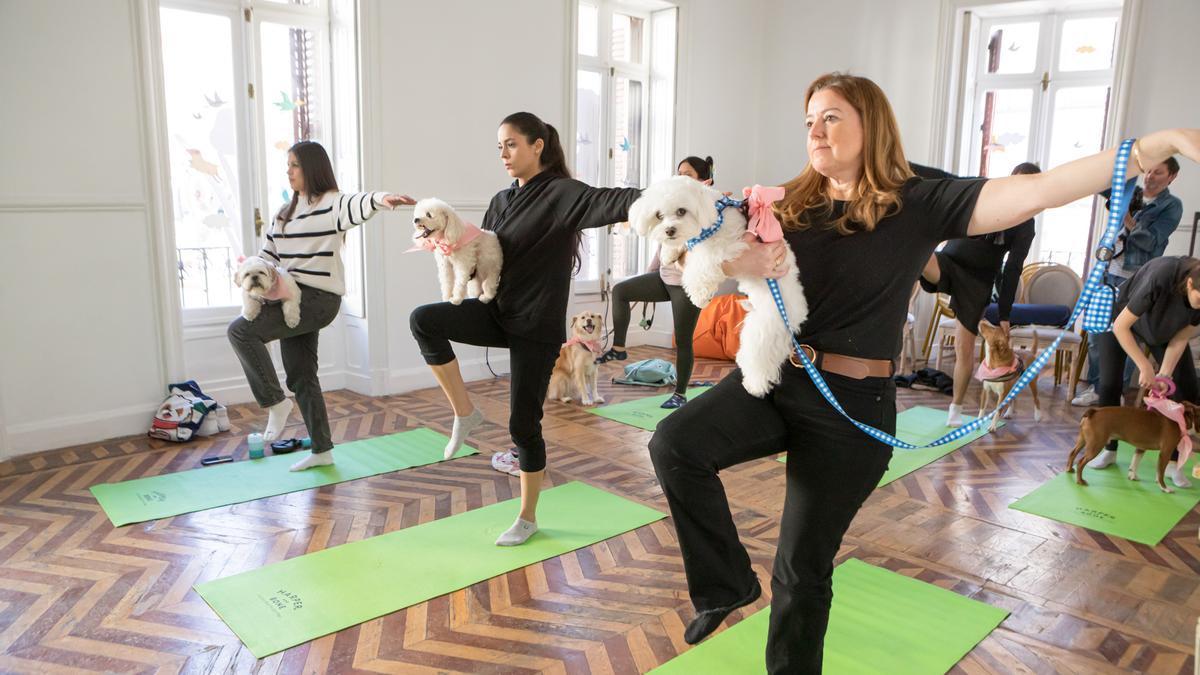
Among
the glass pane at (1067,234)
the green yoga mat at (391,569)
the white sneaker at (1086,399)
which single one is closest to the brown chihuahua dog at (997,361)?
the white sneaker at (1086,399)

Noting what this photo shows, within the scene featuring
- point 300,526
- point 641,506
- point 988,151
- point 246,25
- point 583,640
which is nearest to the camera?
point 583,640

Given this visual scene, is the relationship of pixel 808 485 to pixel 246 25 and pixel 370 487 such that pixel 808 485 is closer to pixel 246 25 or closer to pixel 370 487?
pixel 370 487

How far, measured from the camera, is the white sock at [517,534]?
137 inches

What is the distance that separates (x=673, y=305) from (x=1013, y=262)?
2.21 m

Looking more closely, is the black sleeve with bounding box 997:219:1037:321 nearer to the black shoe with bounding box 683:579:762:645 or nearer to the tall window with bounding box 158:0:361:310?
the black shoe with bounding box 683:579:762:645

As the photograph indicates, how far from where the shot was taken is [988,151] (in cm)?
803

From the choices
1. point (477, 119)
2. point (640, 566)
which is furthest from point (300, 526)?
point (477, 119)

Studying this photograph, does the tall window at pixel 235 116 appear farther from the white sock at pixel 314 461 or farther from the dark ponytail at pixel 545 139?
the dark ponytail at pixel 545 139

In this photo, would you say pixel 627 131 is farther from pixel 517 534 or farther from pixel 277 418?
pixel 517 534

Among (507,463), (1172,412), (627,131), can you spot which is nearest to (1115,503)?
(1172,412)

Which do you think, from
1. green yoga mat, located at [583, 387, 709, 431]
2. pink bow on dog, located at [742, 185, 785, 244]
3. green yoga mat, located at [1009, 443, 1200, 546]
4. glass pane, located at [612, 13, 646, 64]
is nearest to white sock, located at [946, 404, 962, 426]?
green yoga mat, located at [1009, 443, 1200, 546]

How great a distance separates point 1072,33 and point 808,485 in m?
7.48

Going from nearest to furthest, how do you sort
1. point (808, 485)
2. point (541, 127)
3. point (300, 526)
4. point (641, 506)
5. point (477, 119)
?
point (808, 485) → point (541, 127) → point (300, 526) → point (641, 506) → point (477, 119)

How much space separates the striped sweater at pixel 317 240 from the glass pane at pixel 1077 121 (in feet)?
21.9
